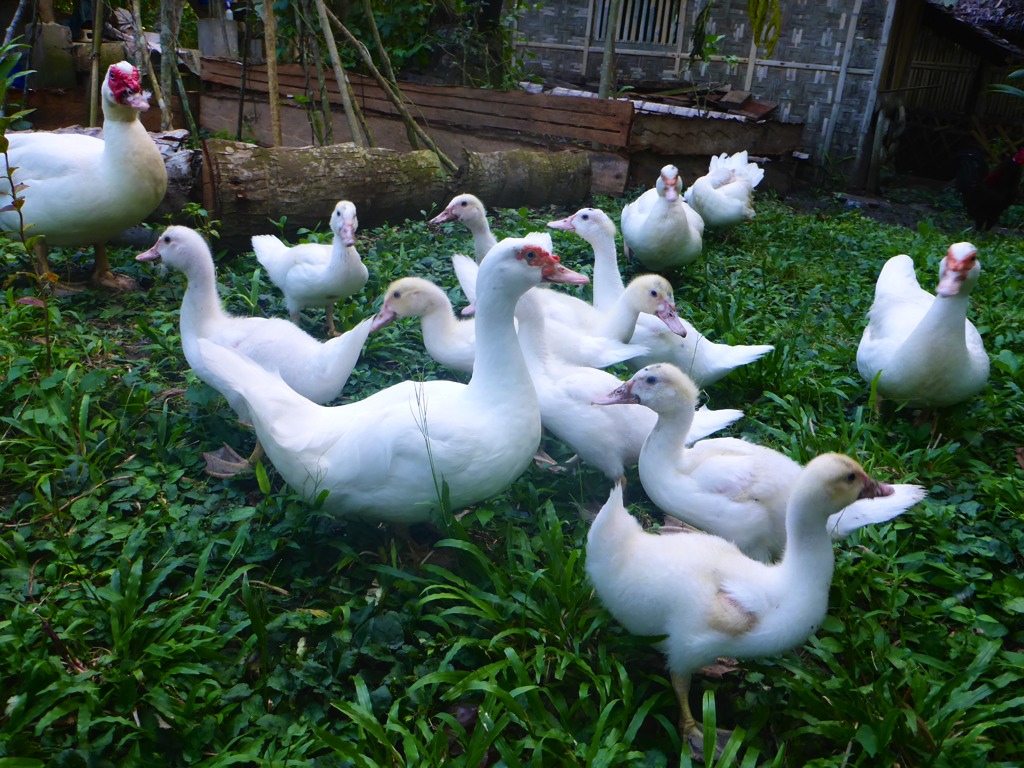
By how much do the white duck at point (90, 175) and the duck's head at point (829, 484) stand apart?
4352 mm

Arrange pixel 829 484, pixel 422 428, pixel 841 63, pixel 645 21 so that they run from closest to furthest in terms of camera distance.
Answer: pixel 829 484 < pixel 422 428 < pixel 841 63 < pixel 645 21

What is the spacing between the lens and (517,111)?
8.57 m

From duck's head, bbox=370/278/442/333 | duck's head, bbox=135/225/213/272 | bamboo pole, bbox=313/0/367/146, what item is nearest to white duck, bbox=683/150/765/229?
bamboo pole, bbox=313/0/367/146

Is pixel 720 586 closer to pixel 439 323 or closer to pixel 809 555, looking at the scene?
pixel 809 555

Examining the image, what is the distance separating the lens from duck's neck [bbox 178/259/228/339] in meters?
3.79

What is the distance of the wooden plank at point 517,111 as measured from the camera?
8414mm

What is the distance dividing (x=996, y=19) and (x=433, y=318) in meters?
14.4

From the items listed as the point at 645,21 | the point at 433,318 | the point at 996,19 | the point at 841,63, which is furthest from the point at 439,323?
the point at 996,19

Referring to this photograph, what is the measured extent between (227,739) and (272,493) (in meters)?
1.25

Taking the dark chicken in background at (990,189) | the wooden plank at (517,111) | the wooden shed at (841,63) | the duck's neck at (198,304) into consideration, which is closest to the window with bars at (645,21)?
the wooden shed at (841,63)

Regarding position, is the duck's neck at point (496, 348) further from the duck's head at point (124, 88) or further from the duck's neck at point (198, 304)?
the duck's head at point (124, 88)

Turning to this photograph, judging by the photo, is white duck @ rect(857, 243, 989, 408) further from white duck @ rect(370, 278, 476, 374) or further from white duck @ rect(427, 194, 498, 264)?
white duck @ rect(427, 194, 498, 264)

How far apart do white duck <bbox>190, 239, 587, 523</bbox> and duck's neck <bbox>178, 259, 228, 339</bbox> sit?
0.84 metres

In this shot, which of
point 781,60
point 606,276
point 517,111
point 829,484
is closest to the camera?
point 829,484
